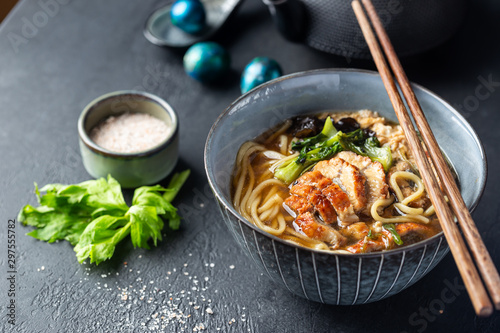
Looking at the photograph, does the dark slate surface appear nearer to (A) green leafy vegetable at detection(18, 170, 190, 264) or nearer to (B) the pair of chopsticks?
(A) green leafy vegetable at detection(18, 170, 190, 264)

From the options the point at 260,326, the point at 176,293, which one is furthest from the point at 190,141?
the point at 260,326

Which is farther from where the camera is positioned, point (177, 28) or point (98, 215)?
point (177, 28)

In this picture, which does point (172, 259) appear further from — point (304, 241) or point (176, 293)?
point (304, 241)

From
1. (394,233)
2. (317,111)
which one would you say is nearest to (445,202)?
(394,233)

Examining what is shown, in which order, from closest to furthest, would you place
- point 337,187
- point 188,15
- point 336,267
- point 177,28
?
point 336,267 < point 337,187 < point 188,15 < point 177,28

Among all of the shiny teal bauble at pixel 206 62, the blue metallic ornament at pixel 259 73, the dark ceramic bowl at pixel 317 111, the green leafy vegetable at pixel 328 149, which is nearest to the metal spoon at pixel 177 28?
the shiny teal bauble at pixel 206 62

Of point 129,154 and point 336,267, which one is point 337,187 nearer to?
point 336,267
